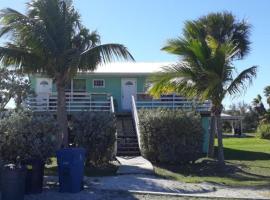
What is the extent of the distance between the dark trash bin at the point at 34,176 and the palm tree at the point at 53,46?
20.4 feet

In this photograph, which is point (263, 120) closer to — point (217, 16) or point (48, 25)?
point (217, 16)

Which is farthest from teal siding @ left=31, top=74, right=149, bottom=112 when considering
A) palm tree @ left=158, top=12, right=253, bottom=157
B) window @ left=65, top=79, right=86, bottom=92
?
palm tree @ left=158, top=12, right=253, bottom=157

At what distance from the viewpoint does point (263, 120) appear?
5500 cm

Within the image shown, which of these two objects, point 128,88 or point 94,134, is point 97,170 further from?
point 128,88

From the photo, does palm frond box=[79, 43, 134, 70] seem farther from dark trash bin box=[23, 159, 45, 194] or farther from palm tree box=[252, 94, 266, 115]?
palm tree box=[252, 94, 266, 115]

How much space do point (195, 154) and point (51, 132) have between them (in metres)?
6.42

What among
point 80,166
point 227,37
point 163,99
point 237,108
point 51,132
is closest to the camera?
point 80,166

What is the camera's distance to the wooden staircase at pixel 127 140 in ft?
72.6

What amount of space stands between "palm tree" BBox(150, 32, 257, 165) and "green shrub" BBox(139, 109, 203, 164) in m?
1.01

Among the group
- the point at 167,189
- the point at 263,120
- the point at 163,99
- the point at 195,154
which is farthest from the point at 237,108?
the point at 167,189

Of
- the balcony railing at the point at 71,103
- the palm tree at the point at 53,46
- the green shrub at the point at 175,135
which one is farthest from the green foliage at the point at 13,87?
the green shrub at the point at 175,135

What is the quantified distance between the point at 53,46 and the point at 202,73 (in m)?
5.77

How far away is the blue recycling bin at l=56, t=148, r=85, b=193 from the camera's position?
1248cm

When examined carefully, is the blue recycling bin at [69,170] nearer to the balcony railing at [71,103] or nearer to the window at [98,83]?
the balcony railing at [71,103]
